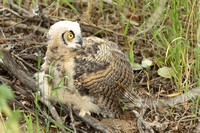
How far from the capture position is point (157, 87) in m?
3.28

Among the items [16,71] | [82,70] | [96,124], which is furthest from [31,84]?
[96,124]

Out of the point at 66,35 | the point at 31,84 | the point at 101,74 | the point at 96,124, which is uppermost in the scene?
the point at 66,35

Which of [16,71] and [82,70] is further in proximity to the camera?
[16,71]

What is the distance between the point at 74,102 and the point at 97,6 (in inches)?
75.9

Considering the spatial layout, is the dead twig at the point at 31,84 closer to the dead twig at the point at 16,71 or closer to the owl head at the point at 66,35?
the dead twig at the point at 16,71

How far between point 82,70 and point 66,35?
1.17 feet

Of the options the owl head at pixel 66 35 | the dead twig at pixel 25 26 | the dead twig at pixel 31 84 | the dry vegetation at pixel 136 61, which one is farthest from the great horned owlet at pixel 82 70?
the dead twig at pixel 25 26

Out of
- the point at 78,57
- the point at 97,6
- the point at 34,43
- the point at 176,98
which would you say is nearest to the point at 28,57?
the point at 34,43

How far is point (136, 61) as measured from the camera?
11.8ft

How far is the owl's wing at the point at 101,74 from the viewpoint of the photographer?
2.51m

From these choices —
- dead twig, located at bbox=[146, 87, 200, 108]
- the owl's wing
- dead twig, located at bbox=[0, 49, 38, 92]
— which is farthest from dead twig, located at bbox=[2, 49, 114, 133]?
dead twig, located at bbox=[146, 87, 200, 108]

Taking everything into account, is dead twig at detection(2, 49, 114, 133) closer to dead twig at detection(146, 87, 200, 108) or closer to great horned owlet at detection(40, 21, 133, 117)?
great horned owlet at detection(40, 21, 133, 117)

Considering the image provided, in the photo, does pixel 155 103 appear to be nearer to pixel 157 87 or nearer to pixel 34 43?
pixel 157 87

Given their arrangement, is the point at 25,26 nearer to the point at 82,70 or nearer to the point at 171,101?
the point at 82,70
